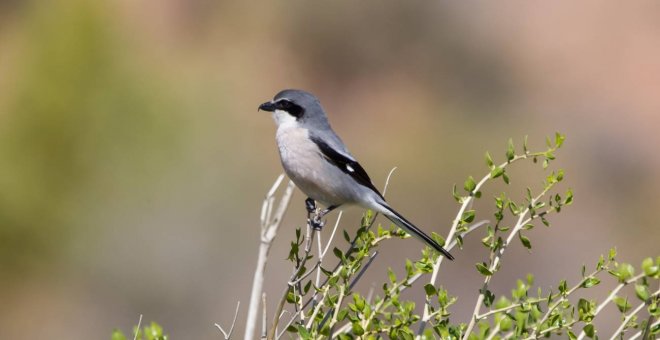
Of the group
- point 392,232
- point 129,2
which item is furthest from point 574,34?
point 392,232

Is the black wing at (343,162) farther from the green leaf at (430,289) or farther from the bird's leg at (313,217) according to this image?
the green leaf at (430,289)

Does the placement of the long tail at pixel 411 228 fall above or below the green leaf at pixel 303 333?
above

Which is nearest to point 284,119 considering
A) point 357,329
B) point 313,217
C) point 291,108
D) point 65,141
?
point 291,108

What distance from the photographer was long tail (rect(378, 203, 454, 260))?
2223mm

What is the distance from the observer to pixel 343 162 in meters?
3.49

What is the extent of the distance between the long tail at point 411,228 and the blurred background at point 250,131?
7.10 meters

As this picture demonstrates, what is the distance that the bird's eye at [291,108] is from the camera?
11.7 ft

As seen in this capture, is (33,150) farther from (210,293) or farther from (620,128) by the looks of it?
(620,128)

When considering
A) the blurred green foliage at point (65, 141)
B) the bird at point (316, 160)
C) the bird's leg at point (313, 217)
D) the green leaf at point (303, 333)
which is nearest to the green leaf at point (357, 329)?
the green leaf at point (303, 333)

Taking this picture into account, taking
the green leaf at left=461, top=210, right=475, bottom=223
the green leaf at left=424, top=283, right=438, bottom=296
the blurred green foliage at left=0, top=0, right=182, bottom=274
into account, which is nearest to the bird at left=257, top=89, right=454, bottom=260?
the green leaf at left=461, top=210, right=475, bottom=223

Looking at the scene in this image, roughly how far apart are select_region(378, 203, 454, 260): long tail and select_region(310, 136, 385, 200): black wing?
0.53 feet

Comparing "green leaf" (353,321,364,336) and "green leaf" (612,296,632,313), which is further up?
"green leaf" (612,296,632,313)

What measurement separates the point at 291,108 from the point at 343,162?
287mm

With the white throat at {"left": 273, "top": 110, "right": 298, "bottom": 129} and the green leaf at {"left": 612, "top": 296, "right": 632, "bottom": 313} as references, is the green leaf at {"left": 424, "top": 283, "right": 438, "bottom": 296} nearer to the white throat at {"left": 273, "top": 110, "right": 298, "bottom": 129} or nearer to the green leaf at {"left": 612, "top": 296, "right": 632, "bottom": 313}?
the green leaf at {"left": 612, "top": 296, "right": 632, "bottom": 313}
